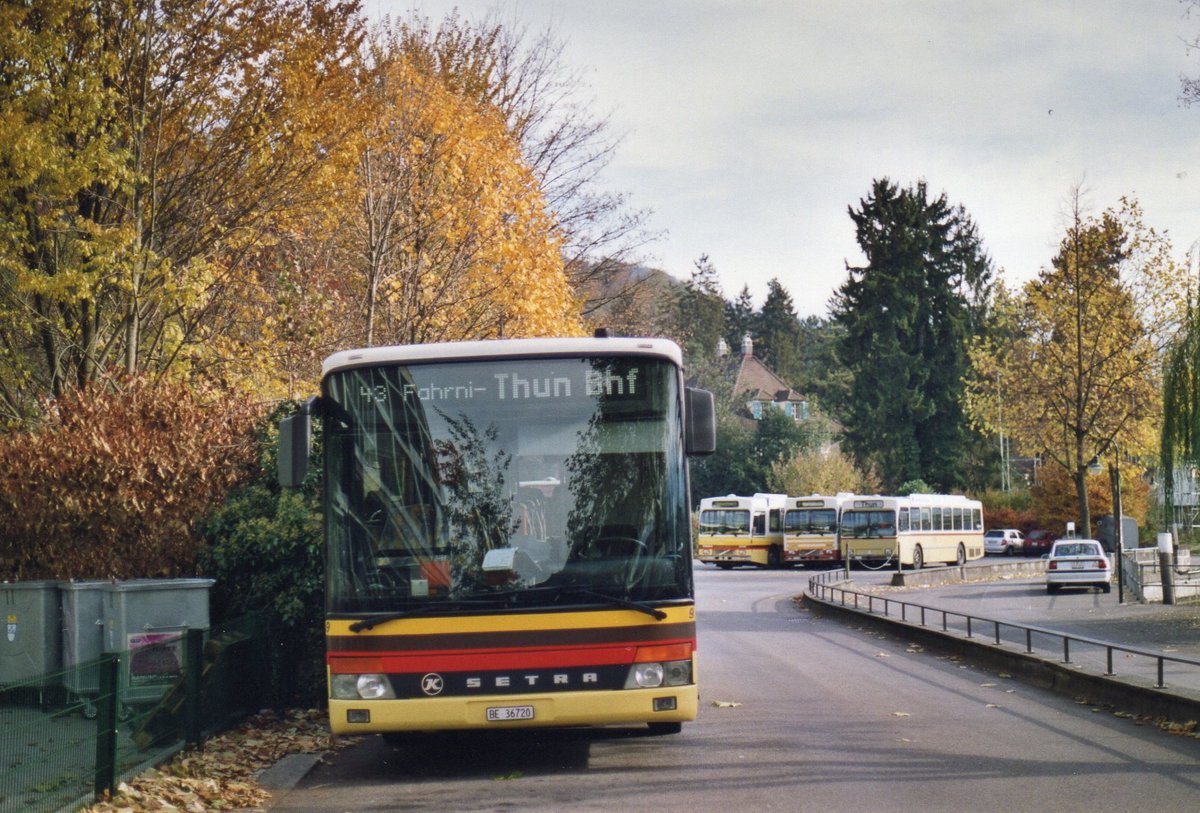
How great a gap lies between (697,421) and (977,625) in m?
17.3

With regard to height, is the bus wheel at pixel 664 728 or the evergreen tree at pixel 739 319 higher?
the evergreen tree at pixel 739 319

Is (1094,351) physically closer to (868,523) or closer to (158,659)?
(868,523)

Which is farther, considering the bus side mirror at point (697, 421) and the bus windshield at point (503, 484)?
the bus side mirror at point (697, 421)

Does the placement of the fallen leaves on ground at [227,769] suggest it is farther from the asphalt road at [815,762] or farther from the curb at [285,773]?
the asphalt road at [815,762]

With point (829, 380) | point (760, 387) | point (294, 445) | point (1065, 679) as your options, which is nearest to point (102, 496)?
point (294, 445)

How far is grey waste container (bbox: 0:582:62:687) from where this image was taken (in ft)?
45.3

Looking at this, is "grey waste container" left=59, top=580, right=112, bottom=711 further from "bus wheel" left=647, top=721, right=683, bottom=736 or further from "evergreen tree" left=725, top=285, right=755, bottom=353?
"evergreen tree" left=725, top=285, right=755, bottom=353

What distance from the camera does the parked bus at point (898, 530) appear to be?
57.6m

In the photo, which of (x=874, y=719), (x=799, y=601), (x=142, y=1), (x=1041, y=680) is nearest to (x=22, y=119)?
(x=142, y=1)

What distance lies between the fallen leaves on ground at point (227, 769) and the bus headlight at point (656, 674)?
267 cm

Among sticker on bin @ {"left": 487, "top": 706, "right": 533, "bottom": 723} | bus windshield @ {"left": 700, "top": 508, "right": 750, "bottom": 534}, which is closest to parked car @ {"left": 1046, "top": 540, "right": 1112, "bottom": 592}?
bus windshield @ {"left": 700, "top": 508, "right": 750, "bottom": 534}

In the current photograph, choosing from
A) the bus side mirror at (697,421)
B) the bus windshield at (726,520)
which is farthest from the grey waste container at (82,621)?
the bus windshield at (726,520)

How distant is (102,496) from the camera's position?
50.1 ft

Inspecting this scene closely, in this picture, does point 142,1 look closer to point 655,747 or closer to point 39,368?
point 39,368
